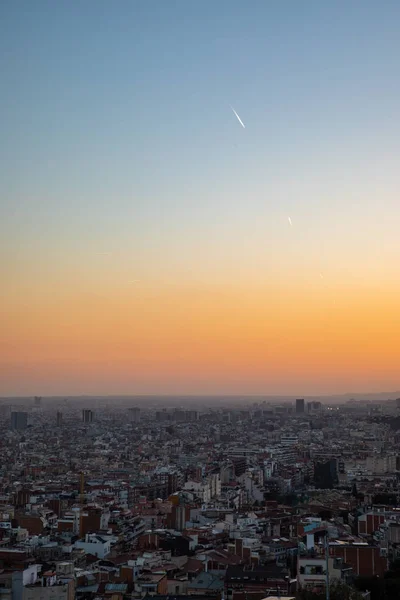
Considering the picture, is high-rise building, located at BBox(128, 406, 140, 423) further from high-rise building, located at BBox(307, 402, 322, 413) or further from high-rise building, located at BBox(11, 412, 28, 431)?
high-rise building, located at BBox(307, 402, 322, 413)

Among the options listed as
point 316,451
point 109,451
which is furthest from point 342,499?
point 109,451

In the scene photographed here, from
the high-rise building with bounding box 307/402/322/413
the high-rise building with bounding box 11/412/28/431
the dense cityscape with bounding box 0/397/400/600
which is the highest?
the high-rise building with bounding box 307/402/322/413

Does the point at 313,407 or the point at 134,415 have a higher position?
the point at 313,407

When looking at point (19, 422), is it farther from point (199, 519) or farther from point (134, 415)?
point (199, 519)

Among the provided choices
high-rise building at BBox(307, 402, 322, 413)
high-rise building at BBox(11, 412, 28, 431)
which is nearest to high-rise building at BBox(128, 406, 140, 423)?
high-rise building at BBox(11, 412, 28, 431)

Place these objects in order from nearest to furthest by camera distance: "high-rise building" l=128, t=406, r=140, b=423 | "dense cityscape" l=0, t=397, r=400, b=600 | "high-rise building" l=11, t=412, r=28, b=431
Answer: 1. "dense cityscape" l=0, t=397, r=400, b=600
2. "high-rise building" l=11, t=412, r=28, b=431
3. "high-rise building" l=128, t=406, r=140, b=423

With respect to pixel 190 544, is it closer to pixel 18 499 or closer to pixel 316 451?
pixel 18 499

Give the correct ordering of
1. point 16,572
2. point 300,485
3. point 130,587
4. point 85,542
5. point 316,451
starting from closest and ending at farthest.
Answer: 1. point 16,572
2. point 130,587
3. point 85,542
4. point 300,485
5. point 316,451

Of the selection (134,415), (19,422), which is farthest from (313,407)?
(19,422)
